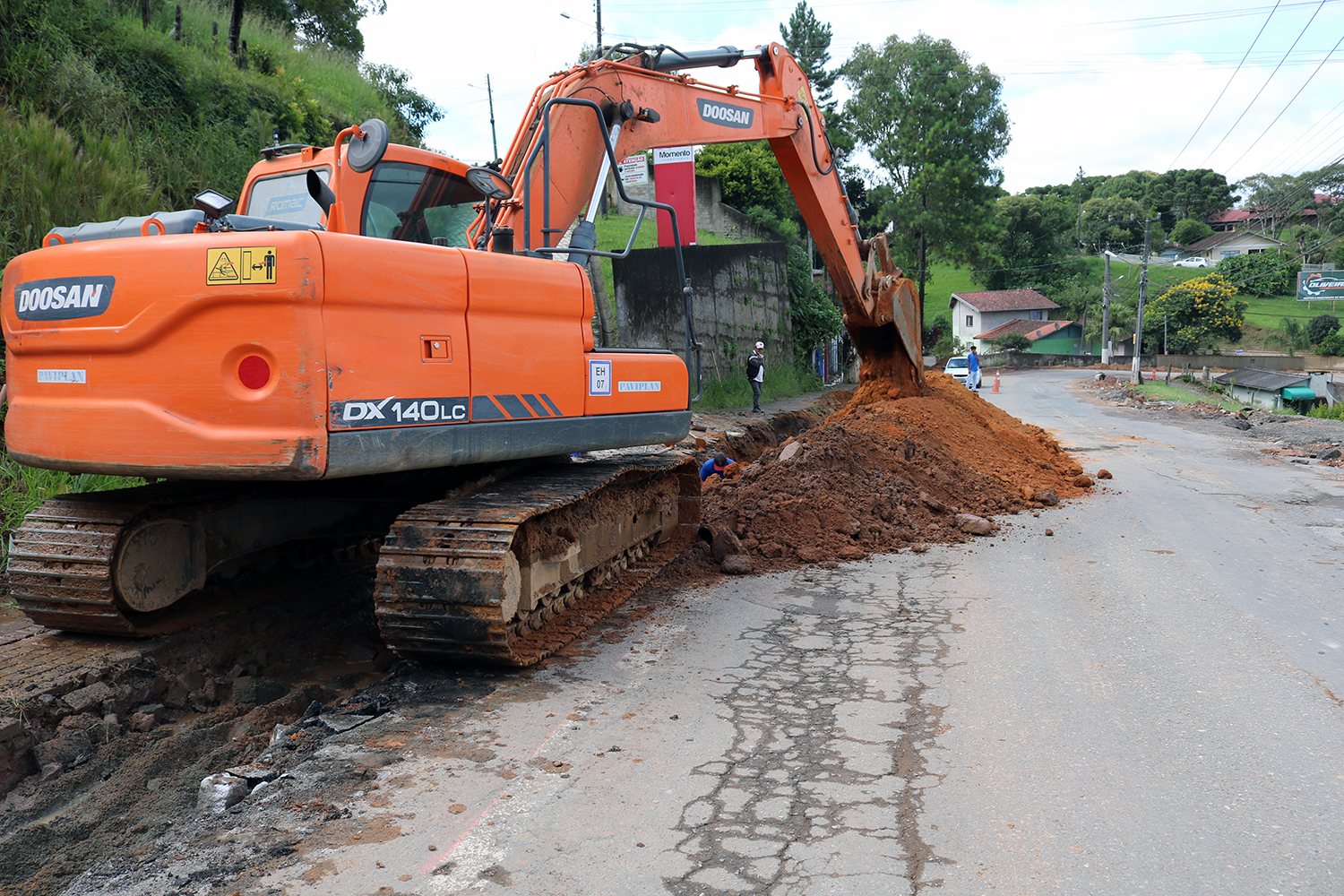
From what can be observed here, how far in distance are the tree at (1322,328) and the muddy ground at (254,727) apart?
64585 millimetres

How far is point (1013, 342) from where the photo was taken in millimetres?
64000

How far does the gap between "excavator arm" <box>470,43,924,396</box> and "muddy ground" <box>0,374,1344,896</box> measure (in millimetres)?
2688

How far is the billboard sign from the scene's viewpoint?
1934 inches

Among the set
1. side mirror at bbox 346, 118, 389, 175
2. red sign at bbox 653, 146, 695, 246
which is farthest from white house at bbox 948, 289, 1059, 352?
side mirror at bbox 346, 118, 389, 175

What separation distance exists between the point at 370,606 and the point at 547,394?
2236mm

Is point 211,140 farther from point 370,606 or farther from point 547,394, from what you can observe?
point 547,394

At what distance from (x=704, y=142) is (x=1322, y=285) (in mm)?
54954

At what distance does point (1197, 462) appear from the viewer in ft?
46.2

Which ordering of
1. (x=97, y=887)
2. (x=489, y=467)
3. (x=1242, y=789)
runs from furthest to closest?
(x=489, y=467) < (x=1242, y=789) < (x=97, y=887)

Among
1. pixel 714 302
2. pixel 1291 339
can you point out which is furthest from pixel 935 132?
pixel 714 302

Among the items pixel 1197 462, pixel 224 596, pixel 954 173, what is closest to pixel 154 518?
pixel 224 596

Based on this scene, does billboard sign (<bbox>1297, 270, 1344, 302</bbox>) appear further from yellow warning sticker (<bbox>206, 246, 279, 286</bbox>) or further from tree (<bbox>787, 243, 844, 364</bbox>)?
yellow warning sticker (<bbox>206, 246, 279, 286</bbox>)

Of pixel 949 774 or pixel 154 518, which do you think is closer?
pixel 949 774

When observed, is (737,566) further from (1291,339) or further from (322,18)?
(1291,339)
